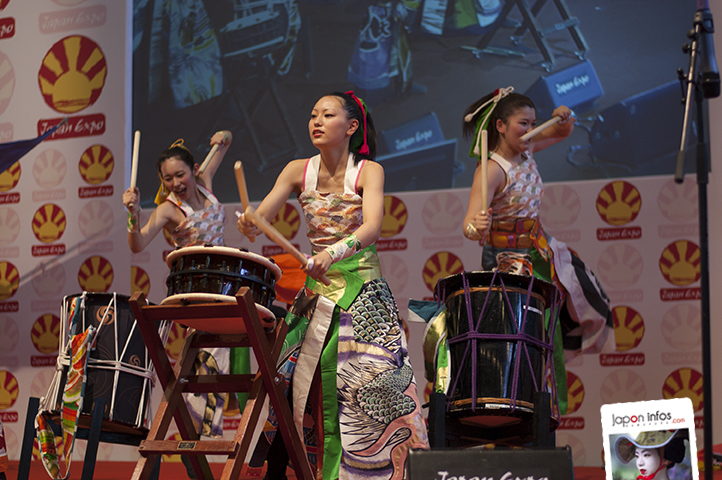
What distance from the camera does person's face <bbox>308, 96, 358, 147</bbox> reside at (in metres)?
2.66

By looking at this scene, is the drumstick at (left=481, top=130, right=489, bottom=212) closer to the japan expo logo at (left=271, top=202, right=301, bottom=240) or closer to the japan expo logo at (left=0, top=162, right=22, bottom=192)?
the japan expo logo at (left=271, top=202, right=301, bottom=240)

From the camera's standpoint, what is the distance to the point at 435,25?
4539mm

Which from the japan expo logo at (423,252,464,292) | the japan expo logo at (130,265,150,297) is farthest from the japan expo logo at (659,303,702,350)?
the japan expo logo at (130,265,150,297)

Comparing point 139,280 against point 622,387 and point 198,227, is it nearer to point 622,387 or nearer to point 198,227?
point 198,227

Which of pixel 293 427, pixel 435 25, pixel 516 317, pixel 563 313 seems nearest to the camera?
pixel 293 427

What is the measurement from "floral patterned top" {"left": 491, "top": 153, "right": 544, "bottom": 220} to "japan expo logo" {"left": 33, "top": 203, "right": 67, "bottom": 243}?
3.20 m

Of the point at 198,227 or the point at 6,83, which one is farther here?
the point at 6,83

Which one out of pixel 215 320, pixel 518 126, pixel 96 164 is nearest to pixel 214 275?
pixel 215 320

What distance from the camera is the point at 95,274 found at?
484 centimetres

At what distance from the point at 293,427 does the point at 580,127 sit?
2764 mm

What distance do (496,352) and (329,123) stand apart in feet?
3.30

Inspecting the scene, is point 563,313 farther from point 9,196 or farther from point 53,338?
point 9,196

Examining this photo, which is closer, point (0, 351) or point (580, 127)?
point (580, 127)

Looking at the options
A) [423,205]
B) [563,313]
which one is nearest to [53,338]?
[423,205]
